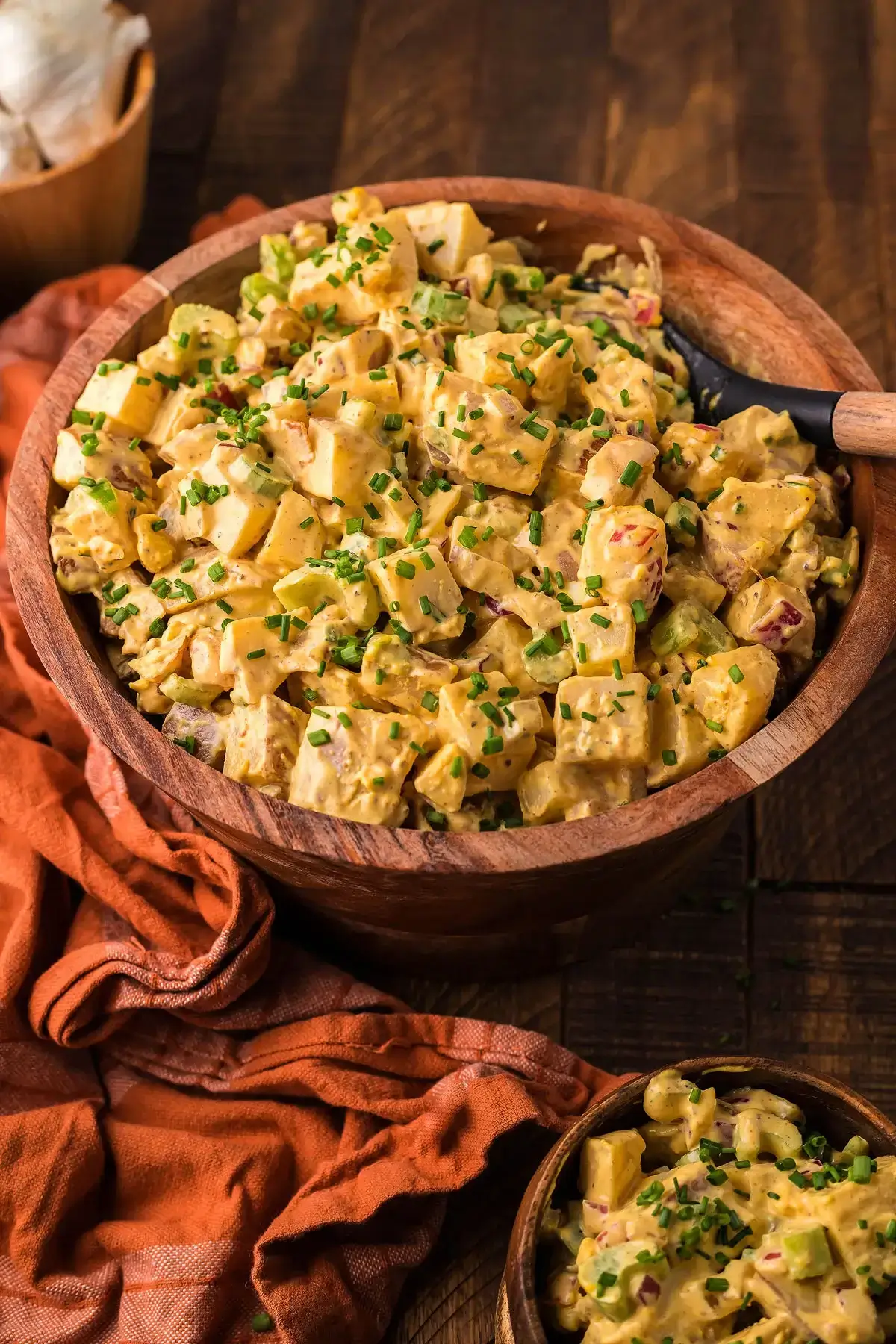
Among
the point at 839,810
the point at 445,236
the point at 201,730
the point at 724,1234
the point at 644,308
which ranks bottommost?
the point at 839,810

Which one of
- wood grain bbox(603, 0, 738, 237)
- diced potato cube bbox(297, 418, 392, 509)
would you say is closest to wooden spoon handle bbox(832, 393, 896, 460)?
diced potato cube bbox(297, 418, 392, 509)

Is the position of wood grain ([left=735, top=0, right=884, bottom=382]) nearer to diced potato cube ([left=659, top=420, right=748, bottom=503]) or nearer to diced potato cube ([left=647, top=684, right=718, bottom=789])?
diced potato cube ([left=659, top=420, right=748, bottom=503])

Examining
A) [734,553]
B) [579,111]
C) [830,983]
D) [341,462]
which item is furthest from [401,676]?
[579,111]

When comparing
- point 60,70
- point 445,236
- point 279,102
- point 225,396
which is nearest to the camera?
point 225,396

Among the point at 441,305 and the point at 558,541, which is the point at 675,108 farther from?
the point at 558,541

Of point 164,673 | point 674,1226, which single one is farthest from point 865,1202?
point 164,673
